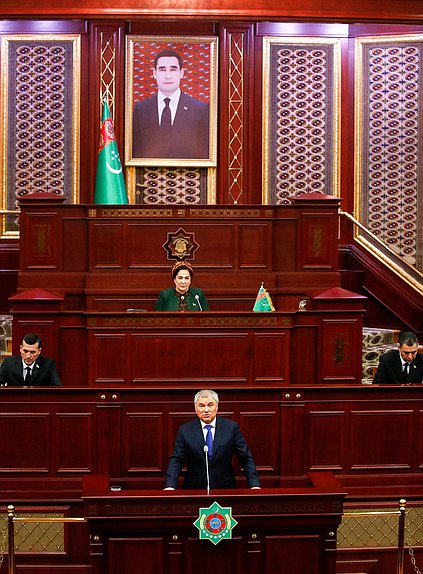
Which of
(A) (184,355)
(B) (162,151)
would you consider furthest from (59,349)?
(B) (162,151)

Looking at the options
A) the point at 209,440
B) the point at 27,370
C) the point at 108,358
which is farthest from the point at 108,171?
the point at 209,440

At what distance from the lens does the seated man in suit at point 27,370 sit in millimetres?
7332

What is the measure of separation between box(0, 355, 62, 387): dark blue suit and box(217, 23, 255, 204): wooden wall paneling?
479cm

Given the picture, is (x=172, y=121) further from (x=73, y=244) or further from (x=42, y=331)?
(x=42, y=331)

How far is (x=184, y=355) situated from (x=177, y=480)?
190 cm

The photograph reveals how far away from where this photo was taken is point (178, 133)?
Result: 11906 millimetres

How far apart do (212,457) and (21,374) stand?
5.92 feet

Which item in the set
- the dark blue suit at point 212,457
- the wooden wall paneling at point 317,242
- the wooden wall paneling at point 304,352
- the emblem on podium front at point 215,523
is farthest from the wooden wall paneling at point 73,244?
the emblem on podium front at point 215,523

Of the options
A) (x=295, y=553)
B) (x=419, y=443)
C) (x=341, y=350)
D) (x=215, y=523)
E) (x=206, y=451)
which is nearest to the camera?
(x=215, y=523)

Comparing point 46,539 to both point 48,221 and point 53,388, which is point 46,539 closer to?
point 53,388

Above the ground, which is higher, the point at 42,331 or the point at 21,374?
the point at 42,331

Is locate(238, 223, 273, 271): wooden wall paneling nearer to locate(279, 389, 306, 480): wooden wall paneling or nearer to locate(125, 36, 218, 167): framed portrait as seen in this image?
locate(125, 36, 218, 167): framed portrait

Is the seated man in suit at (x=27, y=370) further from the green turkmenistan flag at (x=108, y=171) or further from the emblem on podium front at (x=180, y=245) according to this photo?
the green turkmenistan flag at (x=108, y=171)

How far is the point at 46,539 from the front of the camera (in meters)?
6.63
